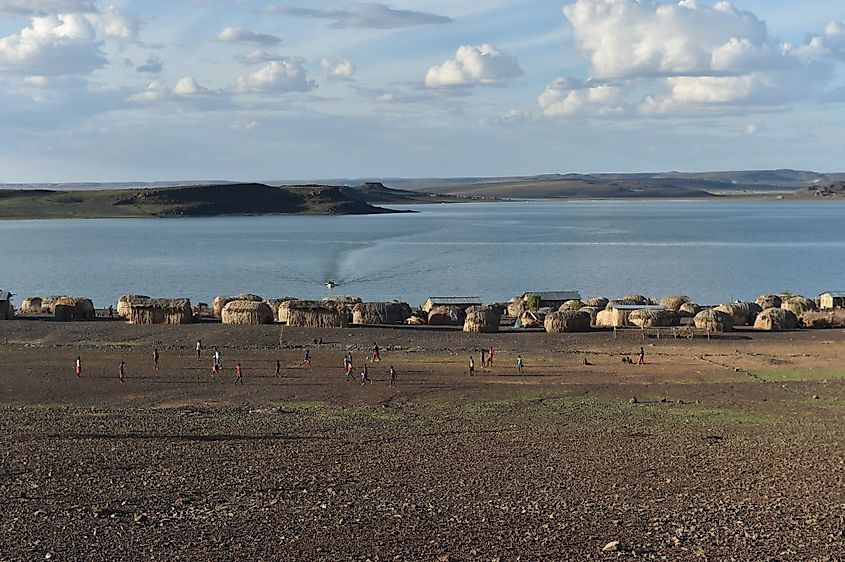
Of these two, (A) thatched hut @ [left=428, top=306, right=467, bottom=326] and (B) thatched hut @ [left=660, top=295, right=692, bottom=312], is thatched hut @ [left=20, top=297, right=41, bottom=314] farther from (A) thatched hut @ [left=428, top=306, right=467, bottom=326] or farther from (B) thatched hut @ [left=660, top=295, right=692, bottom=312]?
(B) thatched hut @ [left=660, top=295, right=692, bottom=312]

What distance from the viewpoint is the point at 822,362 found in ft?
136

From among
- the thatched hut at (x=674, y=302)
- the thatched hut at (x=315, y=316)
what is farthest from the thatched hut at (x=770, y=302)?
the thatched hut at (x=315, y=316)

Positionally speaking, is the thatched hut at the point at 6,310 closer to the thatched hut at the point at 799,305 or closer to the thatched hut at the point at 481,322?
the thatched hut at the point at 481,322

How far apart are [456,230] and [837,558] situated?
6317 inches

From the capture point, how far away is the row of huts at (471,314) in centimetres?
5156

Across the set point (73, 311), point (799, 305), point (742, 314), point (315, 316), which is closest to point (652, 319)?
point (742, 314)

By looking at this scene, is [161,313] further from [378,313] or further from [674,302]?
[674,302]

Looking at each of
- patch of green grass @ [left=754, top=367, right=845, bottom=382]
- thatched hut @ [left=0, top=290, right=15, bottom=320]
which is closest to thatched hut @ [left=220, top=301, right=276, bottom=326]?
thatched hut @ [left=0, top=290, right=15, bottom=320]

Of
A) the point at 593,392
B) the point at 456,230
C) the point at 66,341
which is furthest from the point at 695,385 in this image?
the point at 456,230

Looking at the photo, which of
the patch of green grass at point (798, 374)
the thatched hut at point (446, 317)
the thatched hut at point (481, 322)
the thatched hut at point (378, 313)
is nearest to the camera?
the patch of green grass at point (798, 374)

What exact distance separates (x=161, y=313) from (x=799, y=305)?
33.6 metres

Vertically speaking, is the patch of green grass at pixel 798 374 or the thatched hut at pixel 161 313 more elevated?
the thatched hut at pixel 161 313

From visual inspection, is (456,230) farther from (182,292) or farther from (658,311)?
(658,311)

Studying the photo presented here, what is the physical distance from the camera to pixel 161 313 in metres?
53.8
